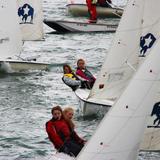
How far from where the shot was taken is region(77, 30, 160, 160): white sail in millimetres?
11695

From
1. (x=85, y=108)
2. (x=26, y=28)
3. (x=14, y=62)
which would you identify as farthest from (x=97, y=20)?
(x=85, y=108)

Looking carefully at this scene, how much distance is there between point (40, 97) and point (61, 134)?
346 inches

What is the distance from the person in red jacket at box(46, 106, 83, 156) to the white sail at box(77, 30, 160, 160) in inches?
88.9

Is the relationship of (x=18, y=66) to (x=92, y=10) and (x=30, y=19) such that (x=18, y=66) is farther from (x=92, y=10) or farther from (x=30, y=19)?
(x=92, y=10)

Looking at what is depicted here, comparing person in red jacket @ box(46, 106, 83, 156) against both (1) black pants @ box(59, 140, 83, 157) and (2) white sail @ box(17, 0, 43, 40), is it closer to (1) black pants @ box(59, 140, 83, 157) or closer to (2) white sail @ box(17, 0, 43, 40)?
(1) black pants @ box(59, 140, 83, 157)

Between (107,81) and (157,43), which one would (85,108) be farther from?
(157,43)

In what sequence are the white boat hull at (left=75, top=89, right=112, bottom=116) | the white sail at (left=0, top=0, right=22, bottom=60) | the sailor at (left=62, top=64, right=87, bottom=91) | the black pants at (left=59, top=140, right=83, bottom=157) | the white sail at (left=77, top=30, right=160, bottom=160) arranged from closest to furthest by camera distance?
the white sail at (left=77, top=30, right=160, bottom=160)
the black pants at (left=59, top=140, right=83, bottom=157)
the white boat hull at (left=75, top=89, right=112, bottom=116)
the sailor at (left=62, top=64, right=87, bottom=91)
the white sail at (left=0, top=0, right=22, bottom=60)

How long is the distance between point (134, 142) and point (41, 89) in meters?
12.5

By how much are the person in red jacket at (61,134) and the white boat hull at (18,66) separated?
35.3 feet

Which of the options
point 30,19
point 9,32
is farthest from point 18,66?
point 30,19

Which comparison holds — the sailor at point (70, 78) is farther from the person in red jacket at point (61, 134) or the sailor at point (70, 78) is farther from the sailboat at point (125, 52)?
the person in red jacket at point (61, 134)

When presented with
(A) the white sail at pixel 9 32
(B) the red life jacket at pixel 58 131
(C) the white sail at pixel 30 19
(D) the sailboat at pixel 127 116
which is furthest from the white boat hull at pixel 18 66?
(D) the sailboat at pixel 127 116

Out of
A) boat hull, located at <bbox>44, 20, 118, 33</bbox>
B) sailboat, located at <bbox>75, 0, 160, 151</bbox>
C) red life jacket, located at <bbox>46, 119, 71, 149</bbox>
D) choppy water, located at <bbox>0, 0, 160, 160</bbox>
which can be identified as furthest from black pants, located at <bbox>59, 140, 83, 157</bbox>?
boat hull, located at <bbox>44, 20, 118, 33</bbox>

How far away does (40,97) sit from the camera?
23.1 metres
